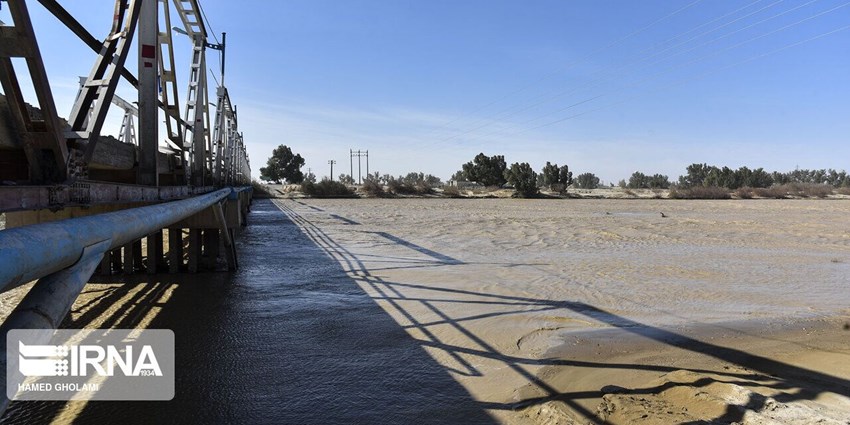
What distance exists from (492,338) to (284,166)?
84.9m

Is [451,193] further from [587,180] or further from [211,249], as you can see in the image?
[587,180]

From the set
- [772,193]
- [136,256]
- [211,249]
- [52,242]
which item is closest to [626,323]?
[52,242]

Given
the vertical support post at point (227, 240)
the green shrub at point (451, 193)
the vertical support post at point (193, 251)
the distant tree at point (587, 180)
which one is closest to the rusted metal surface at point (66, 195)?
the vertical support post at point (227, 240)

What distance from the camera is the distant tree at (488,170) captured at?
78562 millimetres

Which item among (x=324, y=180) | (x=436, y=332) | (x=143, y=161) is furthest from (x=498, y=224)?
(x=324, y=180)

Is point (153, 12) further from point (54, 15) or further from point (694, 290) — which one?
point (694, 290)

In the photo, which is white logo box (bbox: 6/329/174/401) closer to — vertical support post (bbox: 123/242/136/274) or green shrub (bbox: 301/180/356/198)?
vertical support post (bbox: 123/242/136/274)

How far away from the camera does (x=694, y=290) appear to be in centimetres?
963

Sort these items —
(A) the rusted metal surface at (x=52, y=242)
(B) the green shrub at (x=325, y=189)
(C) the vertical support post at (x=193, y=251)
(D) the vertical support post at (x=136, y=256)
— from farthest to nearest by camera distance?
1. (B) the green shrub at (x=325, y=189)
2. (C) the vertical support post at (x=193, y=251)
3. (D) the vertical support post at (x=136, y=256)
4. (A) the rusted metal surface at (x=52, y=242)

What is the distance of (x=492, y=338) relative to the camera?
21.3 feet

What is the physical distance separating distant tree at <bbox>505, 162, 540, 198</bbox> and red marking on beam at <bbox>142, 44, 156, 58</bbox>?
57.7 metres

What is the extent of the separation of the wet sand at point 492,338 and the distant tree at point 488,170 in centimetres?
6519

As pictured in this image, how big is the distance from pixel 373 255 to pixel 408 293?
188 inches

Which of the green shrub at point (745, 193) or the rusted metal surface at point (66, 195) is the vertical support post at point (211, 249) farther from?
the green shrub at point (745, 193)
